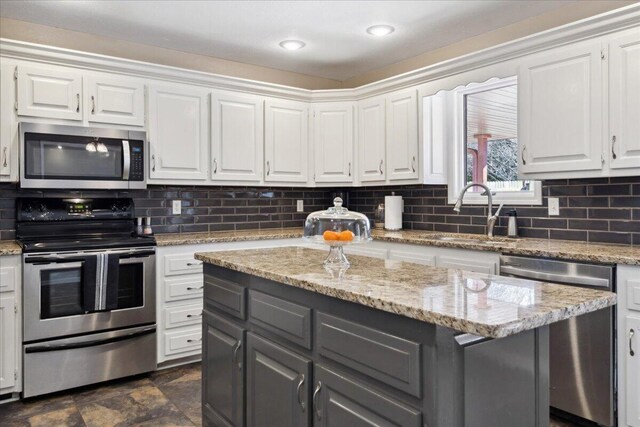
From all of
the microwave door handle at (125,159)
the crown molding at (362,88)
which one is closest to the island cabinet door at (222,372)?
the microwave door handle at (125,159)

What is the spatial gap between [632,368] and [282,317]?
176cm

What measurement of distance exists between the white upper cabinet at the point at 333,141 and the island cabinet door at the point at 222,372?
90.2 inches

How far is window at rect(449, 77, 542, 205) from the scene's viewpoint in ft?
11.5

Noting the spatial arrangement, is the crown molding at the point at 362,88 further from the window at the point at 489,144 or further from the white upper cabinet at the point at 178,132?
the window at the point at 489,144

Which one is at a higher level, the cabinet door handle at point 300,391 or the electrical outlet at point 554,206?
the electrical outlet at point 554,206

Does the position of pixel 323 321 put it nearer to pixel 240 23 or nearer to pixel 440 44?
pixel 240 23

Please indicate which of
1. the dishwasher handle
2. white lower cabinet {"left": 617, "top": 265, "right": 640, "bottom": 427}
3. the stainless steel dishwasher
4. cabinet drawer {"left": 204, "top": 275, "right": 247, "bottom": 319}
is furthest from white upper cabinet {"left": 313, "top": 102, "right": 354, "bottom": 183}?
white lower cabinet {"left": 617, "top": 265, "right": 640, "bottom": 427}

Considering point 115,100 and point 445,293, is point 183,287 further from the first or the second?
point 445,293

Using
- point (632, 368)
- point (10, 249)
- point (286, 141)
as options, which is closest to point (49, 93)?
point (10, 249)

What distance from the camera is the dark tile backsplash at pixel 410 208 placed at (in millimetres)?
2881

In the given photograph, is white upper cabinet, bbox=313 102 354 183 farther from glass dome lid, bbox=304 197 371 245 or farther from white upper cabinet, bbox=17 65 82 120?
glass dome lid, bbox=304 197 371 245

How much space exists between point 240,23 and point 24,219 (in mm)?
2008

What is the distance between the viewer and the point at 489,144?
3758 millimetres

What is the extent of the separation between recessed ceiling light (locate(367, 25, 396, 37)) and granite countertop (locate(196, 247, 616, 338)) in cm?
207
